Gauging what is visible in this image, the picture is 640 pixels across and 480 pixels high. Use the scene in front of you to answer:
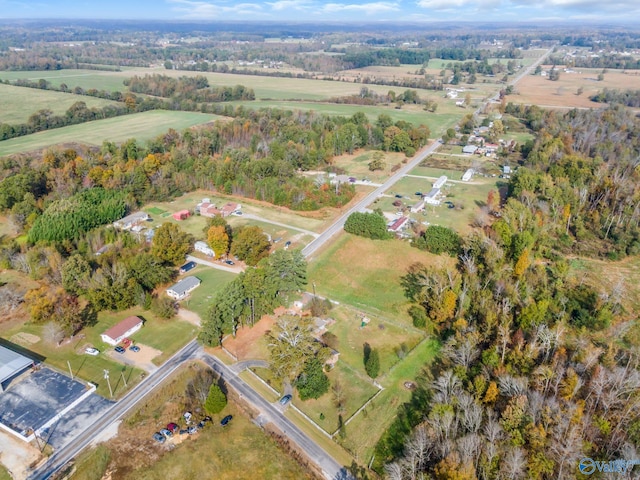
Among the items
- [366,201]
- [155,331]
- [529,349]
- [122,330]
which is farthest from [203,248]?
[529,349]

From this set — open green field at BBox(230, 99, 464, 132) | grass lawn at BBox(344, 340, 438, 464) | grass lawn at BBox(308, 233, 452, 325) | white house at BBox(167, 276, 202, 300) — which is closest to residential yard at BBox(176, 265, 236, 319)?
white house at BBox(167, 276, 202, 300)

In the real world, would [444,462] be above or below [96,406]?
above

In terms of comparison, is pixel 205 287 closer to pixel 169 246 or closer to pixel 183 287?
pixel 183 287

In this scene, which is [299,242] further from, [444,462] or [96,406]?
[444,462]

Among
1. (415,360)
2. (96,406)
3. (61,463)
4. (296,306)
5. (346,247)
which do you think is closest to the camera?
(61,463)

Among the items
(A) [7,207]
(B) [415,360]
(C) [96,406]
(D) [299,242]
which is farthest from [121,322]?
(A) [7,207]

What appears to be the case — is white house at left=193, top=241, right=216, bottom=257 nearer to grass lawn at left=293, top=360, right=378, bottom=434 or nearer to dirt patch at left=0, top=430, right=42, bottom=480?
grass lawn at left=293, top=360, right=378, bottom=434
